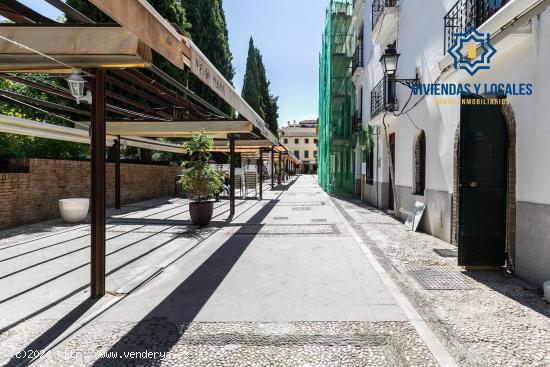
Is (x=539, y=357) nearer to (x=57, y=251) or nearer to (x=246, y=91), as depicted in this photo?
(x=57, y=251)

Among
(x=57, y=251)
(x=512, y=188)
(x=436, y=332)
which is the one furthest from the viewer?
(x=57, y=251)

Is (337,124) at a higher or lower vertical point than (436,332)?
higher

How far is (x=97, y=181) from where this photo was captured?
168 inches

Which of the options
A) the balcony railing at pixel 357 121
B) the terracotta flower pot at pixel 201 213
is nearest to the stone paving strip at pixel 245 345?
the terracotta flower pot at pixel 201 213

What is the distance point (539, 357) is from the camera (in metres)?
2.88

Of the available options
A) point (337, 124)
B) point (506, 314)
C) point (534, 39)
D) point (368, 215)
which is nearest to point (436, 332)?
point (506, 314)

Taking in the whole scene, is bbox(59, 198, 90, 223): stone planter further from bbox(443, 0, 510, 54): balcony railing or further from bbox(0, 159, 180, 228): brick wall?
bbox(443, 0, 510, 54): balcony railing

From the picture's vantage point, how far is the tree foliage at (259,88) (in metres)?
45.0

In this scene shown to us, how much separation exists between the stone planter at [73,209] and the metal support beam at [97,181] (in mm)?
6420

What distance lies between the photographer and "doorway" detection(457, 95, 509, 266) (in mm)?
5363

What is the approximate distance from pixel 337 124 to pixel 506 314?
64.1ft

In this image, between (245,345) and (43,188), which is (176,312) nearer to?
(245,345)

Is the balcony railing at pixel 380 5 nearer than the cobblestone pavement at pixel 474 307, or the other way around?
the cobblestone pavement at pixel 474 307

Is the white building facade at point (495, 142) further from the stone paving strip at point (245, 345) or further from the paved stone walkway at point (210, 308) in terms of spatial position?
the stone paving strip at point (245, 345)
